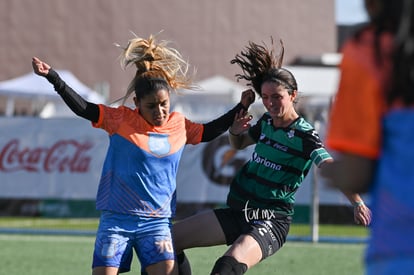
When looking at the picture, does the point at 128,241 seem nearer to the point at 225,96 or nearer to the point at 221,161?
the point at 221,161

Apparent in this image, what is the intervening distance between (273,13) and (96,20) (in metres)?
5.95

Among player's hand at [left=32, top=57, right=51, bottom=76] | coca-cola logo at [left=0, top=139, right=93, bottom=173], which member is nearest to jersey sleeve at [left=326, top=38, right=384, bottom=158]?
player's hand at [left=32, top=57, right=51, bottom=76]

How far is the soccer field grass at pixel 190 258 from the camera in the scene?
869 cm

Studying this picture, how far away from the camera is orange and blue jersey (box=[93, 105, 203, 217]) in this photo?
5.38 meters

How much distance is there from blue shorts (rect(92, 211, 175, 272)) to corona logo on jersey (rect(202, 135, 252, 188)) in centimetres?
739

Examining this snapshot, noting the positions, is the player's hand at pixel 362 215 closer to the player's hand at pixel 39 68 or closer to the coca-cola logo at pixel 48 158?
the player's hand at pixel 39 68

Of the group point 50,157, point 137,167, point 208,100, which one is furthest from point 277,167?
point 208,100

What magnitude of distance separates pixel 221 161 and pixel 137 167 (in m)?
7.54

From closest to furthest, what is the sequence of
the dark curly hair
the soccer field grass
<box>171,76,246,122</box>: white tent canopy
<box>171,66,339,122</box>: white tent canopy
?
the dark curly hair, the soccer field grass, <box>171,76,246,122</box>: white tent canopy, <box>171,66,339,122</box>: white tent canopy

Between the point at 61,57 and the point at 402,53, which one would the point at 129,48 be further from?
the point at 61,57

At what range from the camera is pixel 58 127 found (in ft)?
43.4

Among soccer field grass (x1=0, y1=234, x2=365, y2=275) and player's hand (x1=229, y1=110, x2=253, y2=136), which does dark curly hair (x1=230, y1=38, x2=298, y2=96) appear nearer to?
player's hand (x1=229, y1=110, x2=253, y2=136)

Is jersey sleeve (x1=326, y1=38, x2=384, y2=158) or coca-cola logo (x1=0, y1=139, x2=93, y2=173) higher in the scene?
jersey sleeve (x1=326, y1=38, x2=384, y2=158)

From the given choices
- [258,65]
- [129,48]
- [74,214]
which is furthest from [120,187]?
[74,214]
